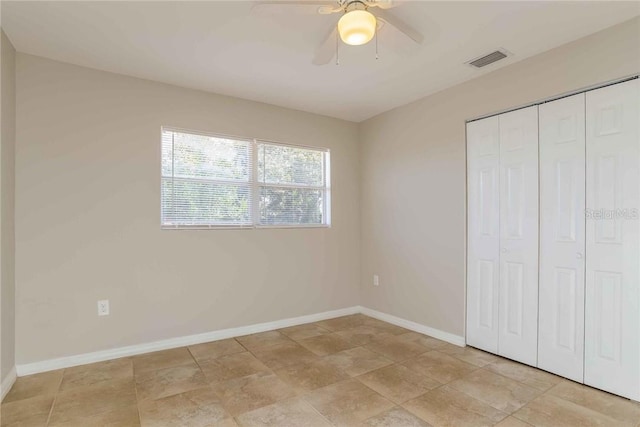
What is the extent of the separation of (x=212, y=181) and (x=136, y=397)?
6.41 ft

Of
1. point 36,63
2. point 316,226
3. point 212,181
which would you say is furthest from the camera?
point 316,226

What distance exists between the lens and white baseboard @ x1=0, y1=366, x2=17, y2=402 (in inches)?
89.0

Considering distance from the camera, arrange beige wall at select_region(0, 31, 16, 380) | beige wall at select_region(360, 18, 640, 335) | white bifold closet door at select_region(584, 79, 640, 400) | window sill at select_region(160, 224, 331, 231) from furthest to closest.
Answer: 1. window sill at select_region(160, 224, 331, 231)
2. beige wall at select_region(360, 18, 640, 335)
3. beige wall at select_region(0, 31, 16, 380)
4. white bifold closet door at select_region(584, 79, 640, 400)

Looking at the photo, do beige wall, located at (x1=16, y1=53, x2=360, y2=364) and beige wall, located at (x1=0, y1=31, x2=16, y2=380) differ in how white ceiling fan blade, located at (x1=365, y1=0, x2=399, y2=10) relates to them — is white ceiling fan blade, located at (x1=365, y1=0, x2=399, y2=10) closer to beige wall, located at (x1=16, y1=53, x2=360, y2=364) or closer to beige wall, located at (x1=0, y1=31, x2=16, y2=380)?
beige wall, located at (x1=16, y1=53, x2=360, y2=364)

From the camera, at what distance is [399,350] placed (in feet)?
10.3

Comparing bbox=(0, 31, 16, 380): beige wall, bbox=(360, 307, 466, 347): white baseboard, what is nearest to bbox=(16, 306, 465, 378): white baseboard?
bbox=(360, 307, 466, 347): white baseboard

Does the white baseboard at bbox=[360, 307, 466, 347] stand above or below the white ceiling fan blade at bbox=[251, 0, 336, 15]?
below

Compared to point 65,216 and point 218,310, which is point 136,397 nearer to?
point 218,310

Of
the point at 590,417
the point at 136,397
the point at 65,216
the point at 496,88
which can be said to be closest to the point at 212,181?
the point at 65,216

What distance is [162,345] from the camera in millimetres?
3168

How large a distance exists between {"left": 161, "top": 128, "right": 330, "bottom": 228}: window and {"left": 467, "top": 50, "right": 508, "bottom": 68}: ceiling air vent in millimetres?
1940

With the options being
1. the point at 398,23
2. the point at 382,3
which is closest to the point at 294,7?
the point at 382,3

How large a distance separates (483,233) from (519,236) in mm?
322

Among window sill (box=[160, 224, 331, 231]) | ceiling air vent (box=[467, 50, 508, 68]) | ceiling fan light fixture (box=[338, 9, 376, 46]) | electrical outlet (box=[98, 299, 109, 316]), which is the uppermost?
ceiling air vent (box=[467, 50, 508, 68])
